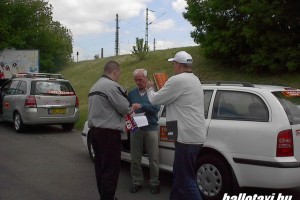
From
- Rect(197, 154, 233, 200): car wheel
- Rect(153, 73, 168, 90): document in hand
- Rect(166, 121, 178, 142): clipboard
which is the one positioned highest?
Rect(153, 73, 168, 90): document in hand

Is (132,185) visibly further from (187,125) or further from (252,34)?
(252,34)

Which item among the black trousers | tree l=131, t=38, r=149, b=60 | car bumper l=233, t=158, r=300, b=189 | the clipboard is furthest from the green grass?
the clipboard

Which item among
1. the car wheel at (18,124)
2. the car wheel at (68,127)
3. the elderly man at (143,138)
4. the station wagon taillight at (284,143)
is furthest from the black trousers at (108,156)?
the car wheel at (68,127)

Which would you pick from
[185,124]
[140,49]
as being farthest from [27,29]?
[185,124]

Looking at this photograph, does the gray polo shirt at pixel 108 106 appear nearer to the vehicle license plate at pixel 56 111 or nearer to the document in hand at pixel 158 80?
the document in hand at pixel 158 80

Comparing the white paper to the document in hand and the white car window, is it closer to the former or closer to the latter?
the document in hand

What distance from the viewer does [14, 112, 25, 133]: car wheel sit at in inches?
457

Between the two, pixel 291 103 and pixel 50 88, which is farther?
pixel 50 88

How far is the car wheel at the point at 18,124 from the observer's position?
38.1 feet

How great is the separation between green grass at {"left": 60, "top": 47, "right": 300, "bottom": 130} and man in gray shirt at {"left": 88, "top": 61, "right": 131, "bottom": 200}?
8.03 m

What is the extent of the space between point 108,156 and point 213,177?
143cm

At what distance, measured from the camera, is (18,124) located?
38.6 feet

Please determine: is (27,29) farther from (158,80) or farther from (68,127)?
(158,80)

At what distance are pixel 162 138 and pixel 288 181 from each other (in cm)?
194
